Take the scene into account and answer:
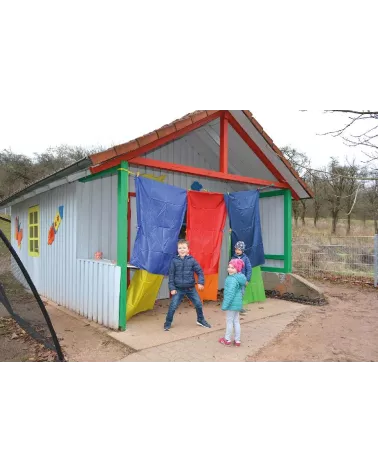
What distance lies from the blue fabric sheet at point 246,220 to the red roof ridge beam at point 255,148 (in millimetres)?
965

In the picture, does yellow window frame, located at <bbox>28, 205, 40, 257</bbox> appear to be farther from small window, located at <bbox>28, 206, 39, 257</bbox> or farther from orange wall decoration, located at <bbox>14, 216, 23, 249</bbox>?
orange wall decoration, located at <bbox>14, 216, 23, 249</bbox>

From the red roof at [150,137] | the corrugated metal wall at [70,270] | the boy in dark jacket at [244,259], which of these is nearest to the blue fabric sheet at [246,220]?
the boy in dark jacket at [244,259]

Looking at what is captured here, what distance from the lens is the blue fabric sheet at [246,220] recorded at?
683cm

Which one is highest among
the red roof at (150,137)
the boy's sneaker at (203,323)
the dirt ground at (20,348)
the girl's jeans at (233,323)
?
the red roof at (150,137)

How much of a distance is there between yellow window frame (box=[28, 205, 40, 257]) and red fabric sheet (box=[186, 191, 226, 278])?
184 inches

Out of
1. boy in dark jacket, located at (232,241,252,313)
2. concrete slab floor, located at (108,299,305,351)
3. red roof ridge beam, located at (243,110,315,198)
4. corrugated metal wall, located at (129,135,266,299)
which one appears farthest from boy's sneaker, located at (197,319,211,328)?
red roof ridge beam, located at (243,110,315,198)

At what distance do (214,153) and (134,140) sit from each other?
354 centimetres

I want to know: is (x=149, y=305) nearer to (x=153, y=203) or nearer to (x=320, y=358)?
(x=153, y=203)

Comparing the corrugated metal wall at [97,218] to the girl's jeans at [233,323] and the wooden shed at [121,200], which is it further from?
the girl's jeans at [233,323]

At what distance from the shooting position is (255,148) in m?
7.27

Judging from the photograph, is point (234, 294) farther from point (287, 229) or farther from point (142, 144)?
point (287, 229)

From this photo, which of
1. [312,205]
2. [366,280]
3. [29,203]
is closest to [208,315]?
[29,203]

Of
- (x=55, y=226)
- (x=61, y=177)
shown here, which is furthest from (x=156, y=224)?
(x=55, y=226)

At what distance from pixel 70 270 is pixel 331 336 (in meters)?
5.01
